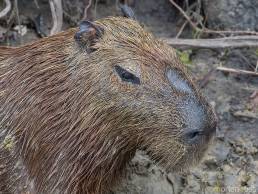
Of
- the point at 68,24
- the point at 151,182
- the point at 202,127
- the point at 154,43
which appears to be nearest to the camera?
the point at 202,127

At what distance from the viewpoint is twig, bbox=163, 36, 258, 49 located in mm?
4957

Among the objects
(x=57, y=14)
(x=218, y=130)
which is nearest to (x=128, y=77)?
(x=218, y=130)

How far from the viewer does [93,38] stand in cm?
367

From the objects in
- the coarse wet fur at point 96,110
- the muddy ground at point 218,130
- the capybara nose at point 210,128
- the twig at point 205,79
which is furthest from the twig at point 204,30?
the capybara nose at point 210,128

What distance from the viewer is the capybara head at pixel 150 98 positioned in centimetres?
353

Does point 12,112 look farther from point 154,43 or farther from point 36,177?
point 154,43

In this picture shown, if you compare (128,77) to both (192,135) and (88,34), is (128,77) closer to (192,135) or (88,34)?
(88,34)

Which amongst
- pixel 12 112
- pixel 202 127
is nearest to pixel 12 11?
pixel 12 112

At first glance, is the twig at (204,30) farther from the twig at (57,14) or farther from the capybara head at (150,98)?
the capybara head at (150,98)

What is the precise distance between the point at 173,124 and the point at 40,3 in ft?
7.81

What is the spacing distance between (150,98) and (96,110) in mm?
287

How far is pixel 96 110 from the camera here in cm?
364

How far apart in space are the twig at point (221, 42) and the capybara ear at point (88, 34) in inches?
54.3

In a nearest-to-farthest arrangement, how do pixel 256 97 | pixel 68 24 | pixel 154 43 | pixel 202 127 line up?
pixel 202 127 < pixel 154 43 < pixel 256 97 < pixel 68 24
